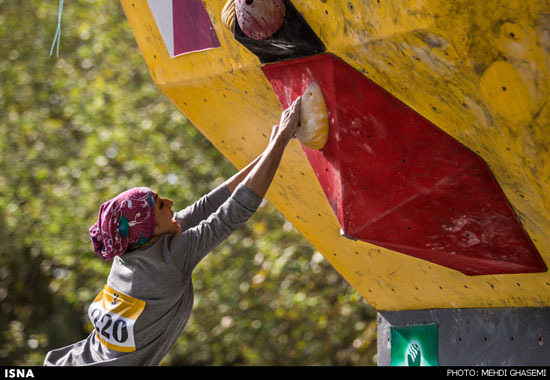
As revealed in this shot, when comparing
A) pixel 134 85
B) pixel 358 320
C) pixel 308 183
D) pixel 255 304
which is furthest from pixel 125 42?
pixel 308 183

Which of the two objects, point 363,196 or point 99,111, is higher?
point 363,196

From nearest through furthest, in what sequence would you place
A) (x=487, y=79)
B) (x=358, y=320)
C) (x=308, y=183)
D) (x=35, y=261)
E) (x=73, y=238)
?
(x=487, y=79) → (x=308, y=183) → (x=358, y=320) → (x=73, y=238) → (x=35, y=261)

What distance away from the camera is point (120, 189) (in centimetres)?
770

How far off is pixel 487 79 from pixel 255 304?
6092mm

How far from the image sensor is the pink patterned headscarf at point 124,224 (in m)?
2.41

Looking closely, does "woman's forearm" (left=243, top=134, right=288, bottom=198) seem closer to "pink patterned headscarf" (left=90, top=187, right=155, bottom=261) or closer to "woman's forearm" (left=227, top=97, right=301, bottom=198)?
"woman's forearm" (left=227, top=97, right=301, bottom=198)

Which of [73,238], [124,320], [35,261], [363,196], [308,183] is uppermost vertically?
[363,196]

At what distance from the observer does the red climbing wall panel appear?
2080 millimetres

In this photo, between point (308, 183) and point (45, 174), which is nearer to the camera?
point (308, 183)

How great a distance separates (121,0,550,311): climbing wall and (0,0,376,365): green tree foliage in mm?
4078

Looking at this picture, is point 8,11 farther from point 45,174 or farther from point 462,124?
point 462,124

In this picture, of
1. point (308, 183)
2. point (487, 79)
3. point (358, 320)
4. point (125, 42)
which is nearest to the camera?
point (487, 79)

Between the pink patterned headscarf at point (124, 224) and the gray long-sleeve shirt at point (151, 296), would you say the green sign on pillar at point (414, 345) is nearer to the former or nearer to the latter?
the gray long-sleeve shirt at point (151, 296)

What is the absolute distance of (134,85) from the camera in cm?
859
